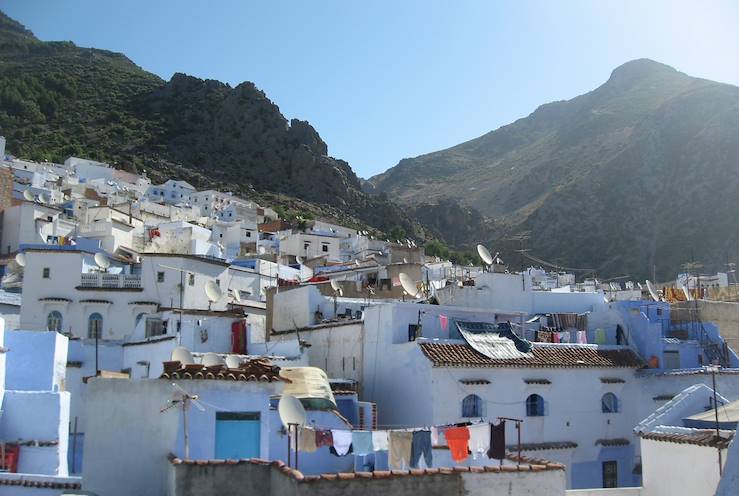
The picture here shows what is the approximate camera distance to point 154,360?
26.5m

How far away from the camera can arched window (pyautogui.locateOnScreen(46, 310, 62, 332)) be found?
1281 inches

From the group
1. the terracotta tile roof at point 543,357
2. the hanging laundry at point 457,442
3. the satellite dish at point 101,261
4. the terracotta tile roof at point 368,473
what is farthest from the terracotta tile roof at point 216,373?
the satellite dish at point 101,261

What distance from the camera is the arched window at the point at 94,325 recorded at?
33.1 metres

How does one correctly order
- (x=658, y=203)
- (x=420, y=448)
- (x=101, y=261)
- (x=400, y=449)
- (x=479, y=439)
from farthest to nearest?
(x=658, y=203) → (x=101, y=261) → (x=479, y=439) → (x=420, y=448) → (x=400, y=449)

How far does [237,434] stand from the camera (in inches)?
610

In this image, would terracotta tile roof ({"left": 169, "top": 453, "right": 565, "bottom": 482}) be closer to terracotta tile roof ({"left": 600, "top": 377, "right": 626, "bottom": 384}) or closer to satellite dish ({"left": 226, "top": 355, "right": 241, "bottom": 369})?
satellite dish ({"left": 226, "top": 355, "right": 241, "bottom": 369})

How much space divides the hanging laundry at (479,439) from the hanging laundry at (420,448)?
3.16 ft

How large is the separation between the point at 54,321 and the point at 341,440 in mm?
20778

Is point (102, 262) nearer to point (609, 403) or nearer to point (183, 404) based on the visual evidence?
point (183, 404)

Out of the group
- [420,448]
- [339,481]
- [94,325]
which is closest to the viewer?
[339,481]

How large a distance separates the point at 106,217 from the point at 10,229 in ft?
22.9

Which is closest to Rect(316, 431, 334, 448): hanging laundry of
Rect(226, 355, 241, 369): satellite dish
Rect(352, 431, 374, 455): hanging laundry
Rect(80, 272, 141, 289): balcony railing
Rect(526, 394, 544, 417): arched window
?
Rect(352, 431, 374, 455): hanging laundry

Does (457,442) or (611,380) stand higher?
(611,380)

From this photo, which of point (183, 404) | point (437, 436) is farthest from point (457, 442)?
point (183, 404)
